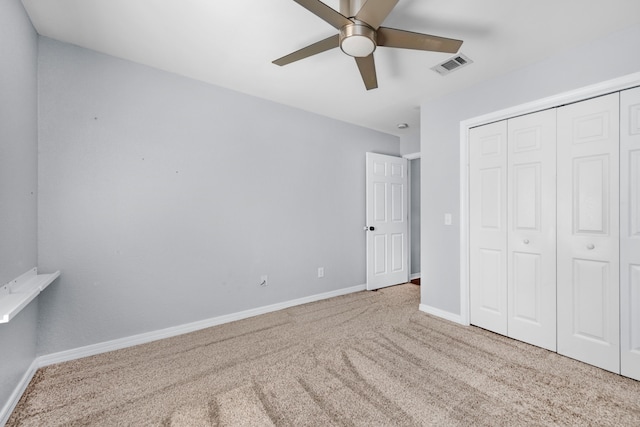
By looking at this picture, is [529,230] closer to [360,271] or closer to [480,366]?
[480,366]

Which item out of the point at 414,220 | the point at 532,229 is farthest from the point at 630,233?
the point at 414,220

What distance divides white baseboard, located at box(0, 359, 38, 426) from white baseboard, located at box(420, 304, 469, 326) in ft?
11.3

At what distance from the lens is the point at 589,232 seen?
212 cm

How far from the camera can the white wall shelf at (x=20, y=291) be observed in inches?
52.7

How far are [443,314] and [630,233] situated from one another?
169cm

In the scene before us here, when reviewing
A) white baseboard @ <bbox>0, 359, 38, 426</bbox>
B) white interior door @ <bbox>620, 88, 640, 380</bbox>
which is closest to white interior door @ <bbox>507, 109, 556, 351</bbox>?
white interior door @ <bbox>620, 88, 640, 380</bbox>

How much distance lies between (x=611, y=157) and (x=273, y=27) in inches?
105

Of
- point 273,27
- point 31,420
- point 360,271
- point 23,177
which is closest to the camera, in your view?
point 31,420

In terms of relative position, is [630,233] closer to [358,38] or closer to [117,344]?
[358,38]

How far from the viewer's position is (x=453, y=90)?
2924 millimetres

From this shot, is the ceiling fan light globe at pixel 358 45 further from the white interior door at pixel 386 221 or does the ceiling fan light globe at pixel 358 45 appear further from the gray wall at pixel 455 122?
the white interior door at pixel 386 221

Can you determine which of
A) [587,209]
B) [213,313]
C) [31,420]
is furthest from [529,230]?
[31,420]

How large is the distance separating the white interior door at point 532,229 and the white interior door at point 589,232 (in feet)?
0.20

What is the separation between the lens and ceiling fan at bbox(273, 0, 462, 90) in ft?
4.72
